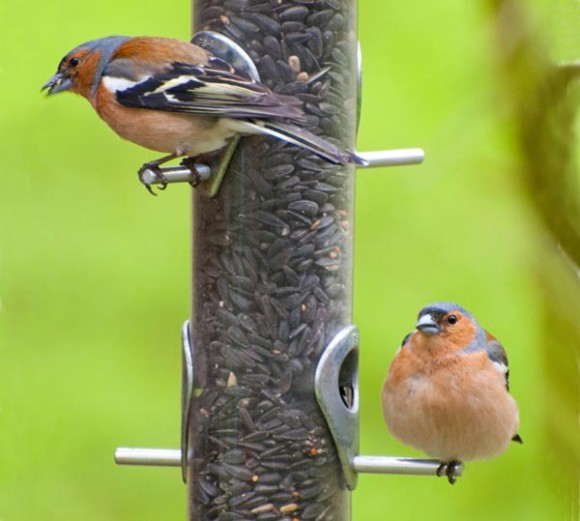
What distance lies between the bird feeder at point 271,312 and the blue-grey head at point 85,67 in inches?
15.6

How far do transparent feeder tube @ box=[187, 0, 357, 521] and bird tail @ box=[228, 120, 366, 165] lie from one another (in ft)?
0.94

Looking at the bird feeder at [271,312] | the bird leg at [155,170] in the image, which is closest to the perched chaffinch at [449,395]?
the bird feeder at [271,312]

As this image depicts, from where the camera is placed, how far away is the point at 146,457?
5625 millimetres

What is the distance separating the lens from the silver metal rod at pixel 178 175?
5383mm

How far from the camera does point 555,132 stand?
500cm

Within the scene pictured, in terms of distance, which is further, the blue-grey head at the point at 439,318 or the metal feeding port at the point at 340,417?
the blue-grey head at the point at 439,318

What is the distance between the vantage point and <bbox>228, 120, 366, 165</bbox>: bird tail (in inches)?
202

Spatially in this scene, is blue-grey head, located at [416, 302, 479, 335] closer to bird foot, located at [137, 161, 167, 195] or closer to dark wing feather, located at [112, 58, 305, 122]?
dark wing feather, located at [112, 58, 305, 122]

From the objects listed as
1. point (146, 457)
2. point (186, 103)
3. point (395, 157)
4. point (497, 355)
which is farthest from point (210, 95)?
point (497, 355)

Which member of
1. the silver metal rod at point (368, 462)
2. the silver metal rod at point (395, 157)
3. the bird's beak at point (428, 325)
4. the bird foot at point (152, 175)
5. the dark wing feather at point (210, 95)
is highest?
the dark wing feather at point (210, 95)

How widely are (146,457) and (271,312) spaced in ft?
2.58

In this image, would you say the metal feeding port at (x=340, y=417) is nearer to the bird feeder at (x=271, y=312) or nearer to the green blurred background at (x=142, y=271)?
the bird feeder at (x=271, y=312)

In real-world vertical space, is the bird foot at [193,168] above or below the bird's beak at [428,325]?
above

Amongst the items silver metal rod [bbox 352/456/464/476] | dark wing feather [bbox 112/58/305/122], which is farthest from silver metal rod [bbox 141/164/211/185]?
silver metal rod [bbox 352/456/464/476]
